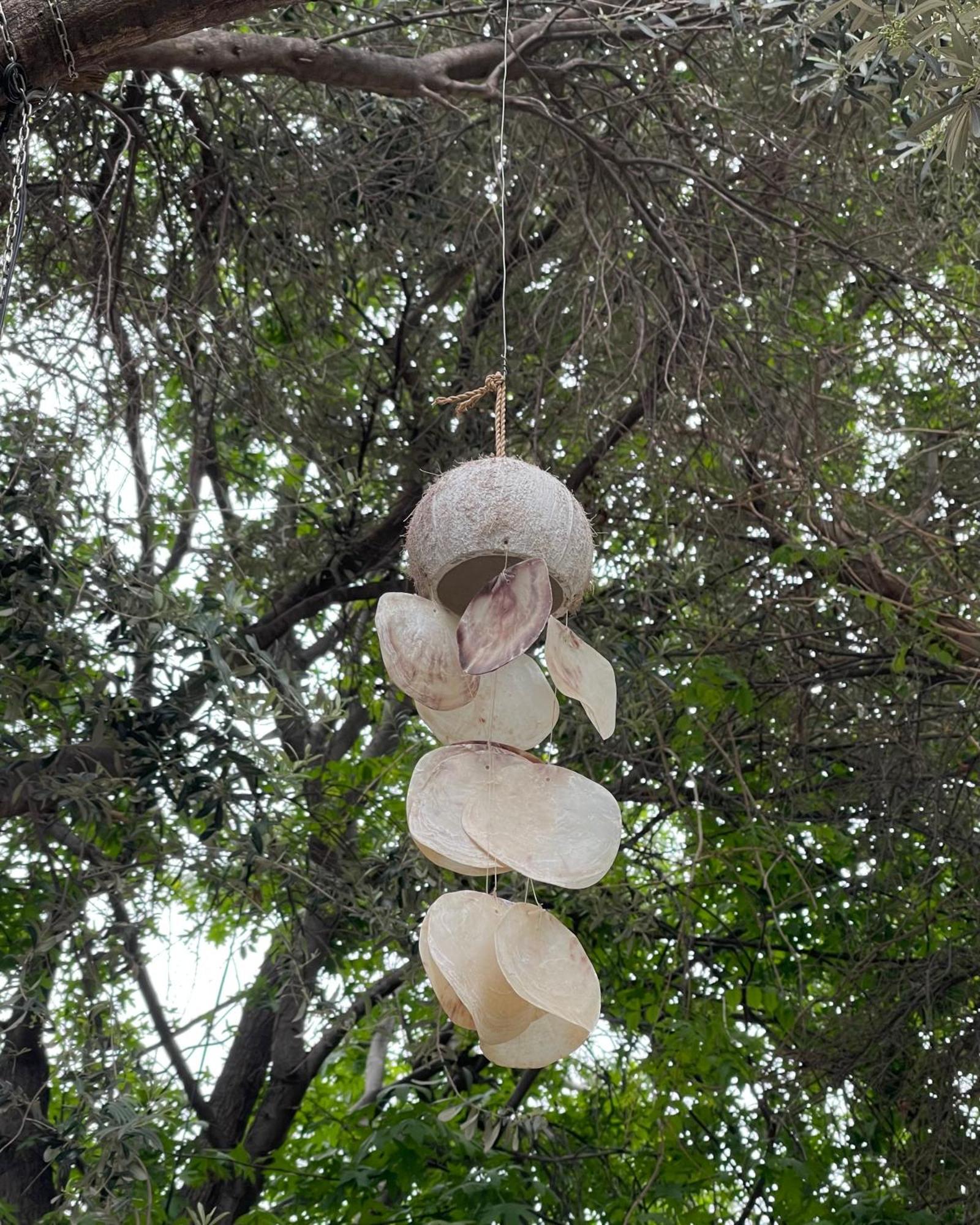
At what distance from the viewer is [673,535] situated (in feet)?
13.2

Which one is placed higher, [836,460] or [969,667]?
[836,460]

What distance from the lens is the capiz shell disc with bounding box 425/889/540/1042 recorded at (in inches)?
60.0

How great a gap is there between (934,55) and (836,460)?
2.38m

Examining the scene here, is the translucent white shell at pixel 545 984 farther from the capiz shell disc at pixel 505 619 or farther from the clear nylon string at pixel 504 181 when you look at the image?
the clear nylon string at pixel 504 181

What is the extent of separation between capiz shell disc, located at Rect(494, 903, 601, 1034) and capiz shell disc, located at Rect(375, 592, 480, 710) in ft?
0.85

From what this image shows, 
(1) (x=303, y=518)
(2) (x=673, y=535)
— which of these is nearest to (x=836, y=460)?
(2) (x=673, y=535)

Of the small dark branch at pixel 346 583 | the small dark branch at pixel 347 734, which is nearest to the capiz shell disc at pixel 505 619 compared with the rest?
the small dark branch at pixel 346 583

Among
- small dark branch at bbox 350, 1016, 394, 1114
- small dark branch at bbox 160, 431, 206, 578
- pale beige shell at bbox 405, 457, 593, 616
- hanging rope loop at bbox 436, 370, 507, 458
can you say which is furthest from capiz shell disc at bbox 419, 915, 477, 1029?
small dark branch at bbox 350, 1016, 394, 1114

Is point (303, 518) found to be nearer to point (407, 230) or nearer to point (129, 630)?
point (407, 230)

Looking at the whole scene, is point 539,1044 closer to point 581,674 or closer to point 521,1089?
point 581,674

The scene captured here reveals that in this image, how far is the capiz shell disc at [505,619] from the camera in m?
1.58

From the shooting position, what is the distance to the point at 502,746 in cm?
169

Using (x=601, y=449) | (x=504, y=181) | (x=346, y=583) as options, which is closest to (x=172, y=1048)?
(x=346, y=583)

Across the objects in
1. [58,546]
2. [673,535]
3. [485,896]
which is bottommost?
[485,896]
